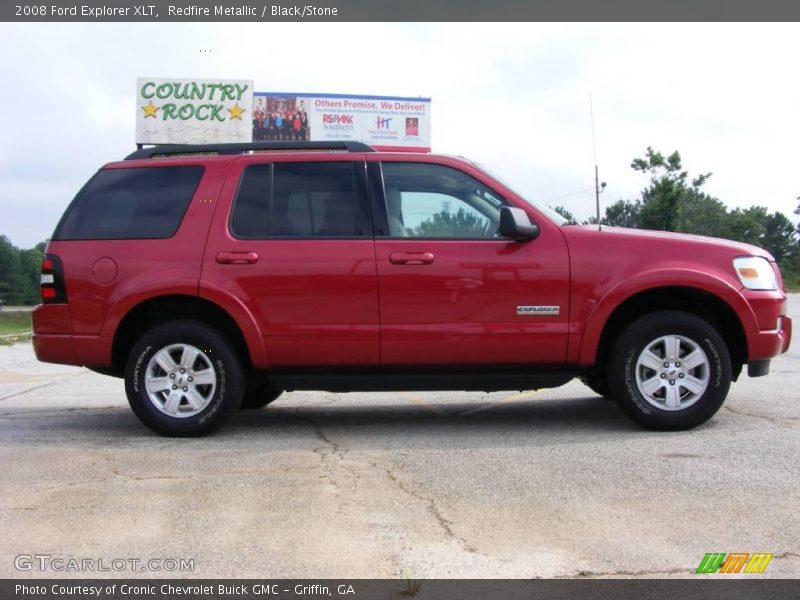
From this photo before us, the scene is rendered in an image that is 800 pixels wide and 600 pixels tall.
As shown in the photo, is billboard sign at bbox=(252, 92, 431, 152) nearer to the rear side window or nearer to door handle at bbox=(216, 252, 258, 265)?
the rear side window

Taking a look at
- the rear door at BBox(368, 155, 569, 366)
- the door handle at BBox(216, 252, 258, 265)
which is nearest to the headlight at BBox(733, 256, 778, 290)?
the rear door at BBox(368, 155, 569, 366)

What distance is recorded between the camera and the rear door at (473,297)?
579cm

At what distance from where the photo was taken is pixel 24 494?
460cm

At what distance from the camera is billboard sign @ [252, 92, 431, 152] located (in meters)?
37.8

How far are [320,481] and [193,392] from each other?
63.8 inches

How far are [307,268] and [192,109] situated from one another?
102ft

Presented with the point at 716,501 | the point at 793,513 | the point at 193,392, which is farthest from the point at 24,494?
Answer: the point at 793,513

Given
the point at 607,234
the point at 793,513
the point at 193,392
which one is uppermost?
the point at 607,234

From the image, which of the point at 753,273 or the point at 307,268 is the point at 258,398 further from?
the point at 753,273

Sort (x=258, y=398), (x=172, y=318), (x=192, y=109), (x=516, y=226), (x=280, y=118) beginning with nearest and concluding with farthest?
(x=516, y=226) < (x=172, y=318) < (x=258, y=398) < (x=192, y=109) < (x=280, y=118)

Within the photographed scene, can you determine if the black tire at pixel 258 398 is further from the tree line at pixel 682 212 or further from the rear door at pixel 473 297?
the tree line at pixel 682 212

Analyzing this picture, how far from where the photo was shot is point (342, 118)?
38406mm

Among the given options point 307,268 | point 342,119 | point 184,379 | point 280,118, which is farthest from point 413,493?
point 342,119

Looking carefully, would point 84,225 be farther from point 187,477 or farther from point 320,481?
point 320,481
